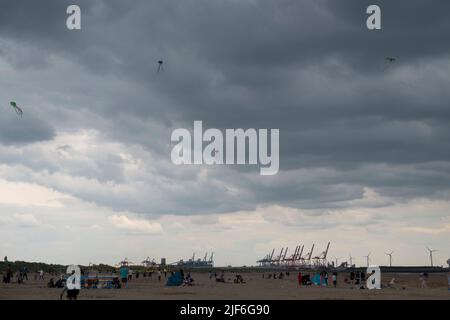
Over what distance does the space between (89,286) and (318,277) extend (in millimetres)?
25031
